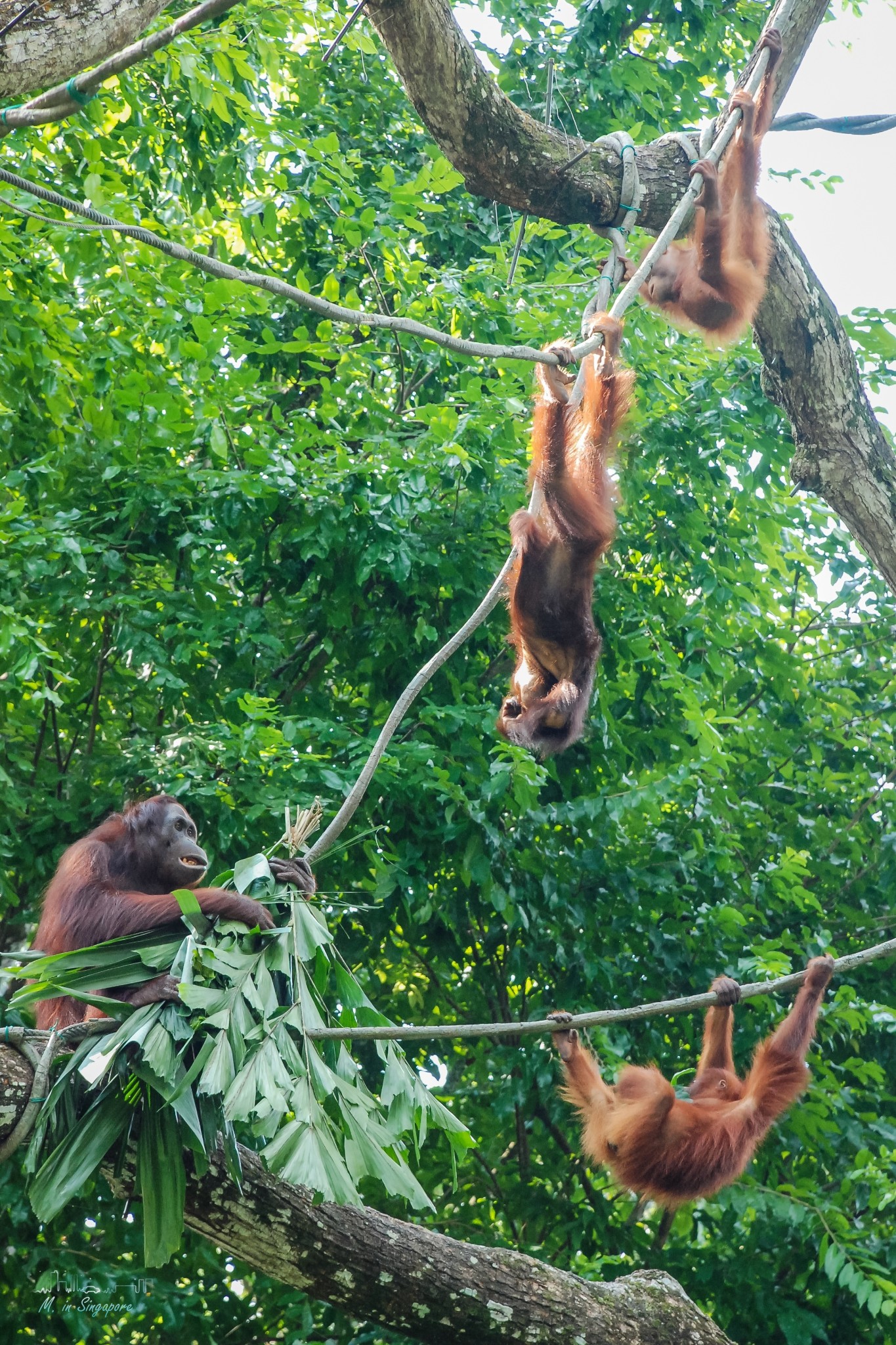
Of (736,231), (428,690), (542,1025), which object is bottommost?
(542,1025)

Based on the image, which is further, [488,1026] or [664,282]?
[664,282]

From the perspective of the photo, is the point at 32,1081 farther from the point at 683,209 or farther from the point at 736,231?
the point at 736,231

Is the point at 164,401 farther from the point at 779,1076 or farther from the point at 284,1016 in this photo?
the point at 779,1076

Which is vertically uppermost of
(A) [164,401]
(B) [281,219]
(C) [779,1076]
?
(B) [281,219]

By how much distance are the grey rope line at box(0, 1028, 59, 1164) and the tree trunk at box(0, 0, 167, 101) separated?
2.24 m

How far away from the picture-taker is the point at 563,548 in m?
4.73

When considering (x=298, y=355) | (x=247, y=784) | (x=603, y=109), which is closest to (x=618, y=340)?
(x=247, y=784)

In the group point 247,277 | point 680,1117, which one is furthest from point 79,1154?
point 680,1117

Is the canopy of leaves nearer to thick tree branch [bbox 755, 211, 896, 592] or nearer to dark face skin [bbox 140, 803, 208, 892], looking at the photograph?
dark face skin [bbox 140, 803, 208, 892]

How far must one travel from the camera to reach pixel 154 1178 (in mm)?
3213

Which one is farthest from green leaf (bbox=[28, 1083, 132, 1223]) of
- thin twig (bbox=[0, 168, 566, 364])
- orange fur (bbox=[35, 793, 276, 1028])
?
thin twig (bbox=[0, 168, 566, 364])

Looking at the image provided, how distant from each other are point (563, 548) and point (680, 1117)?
7.48 ft

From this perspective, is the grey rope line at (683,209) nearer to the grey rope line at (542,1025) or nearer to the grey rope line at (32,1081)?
the grey rope line at (542,1025)

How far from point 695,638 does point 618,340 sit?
2641 mm
